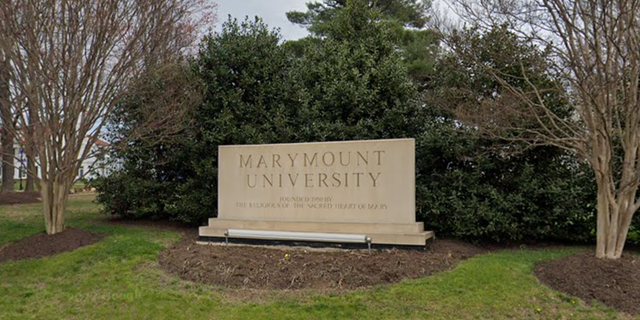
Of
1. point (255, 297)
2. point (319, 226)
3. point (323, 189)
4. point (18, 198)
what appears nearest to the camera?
point (255, 297)

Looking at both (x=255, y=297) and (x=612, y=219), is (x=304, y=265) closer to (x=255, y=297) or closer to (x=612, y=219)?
(x=255, y=297)

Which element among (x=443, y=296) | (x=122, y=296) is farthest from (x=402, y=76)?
(x=122, y=296)

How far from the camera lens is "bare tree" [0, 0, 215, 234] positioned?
7.77m

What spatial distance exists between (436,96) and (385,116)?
111cm

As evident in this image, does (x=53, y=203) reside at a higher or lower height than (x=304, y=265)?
higher

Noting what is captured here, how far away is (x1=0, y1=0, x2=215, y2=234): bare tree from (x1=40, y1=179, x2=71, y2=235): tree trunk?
2 centimetres

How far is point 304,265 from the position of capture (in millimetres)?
6547

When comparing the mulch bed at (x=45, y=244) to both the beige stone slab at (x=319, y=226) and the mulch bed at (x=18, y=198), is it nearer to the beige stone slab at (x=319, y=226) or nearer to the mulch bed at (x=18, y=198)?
the beige stone slab at (x=319, y=226)

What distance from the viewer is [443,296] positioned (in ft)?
18.0

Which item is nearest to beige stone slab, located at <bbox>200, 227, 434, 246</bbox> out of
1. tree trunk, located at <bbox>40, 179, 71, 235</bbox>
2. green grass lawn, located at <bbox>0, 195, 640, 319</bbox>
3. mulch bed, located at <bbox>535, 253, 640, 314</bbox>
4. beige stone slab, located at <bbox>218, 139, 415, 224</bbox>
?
beige stone slab, located at <bbox>218, 139, 415, 224</bbox>

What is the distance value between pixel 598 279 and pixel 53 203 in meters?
8.86

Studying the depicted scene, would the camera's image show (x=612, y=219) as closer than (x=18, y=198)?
Yes

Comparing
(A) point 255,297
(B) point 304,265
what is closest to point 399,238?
(B) point 304,265

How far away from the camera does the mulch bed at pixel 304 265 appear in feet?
19.9
